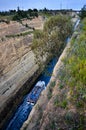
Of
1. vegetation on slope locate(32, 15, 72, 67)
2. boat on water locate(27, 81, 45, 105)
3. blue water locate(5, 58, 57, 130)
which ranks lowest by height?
blue water locate(5, 58, 57, 130)

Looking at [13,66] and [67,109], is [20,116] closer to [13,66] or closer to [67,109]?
[13,66]

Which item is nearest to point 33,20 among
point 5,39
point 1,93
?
point 5,39

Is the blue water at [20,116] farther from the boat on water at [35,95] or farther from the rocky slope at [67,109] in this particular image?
the rocky slope at [67,109]

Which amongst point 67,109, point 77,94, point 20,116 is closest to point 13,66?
point 20,116

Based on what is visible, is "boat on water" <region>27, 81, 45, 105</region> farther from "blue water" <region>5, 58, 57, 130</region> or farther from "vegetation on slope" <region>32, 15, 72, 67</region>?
"vegetation on slope" <region>32, 15, 72, 67</region>

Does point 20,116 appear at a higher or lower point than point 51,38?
lower

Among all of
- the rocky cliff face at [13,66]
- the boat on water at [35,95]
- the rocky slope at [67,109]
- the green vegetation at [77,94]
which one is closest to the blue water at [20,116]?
the boat on water at [35,95]

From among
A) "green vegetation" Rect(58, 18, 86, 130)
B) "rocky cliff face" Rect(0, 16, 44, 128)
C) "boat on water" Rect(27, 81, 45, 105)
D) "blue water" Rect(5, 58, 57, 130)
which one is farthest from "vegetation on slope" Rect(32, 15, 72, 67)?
"green vegetation" Rect(58, 18, 86, 130)

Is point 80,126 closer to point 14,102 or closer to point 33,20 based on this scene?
point 14,102
